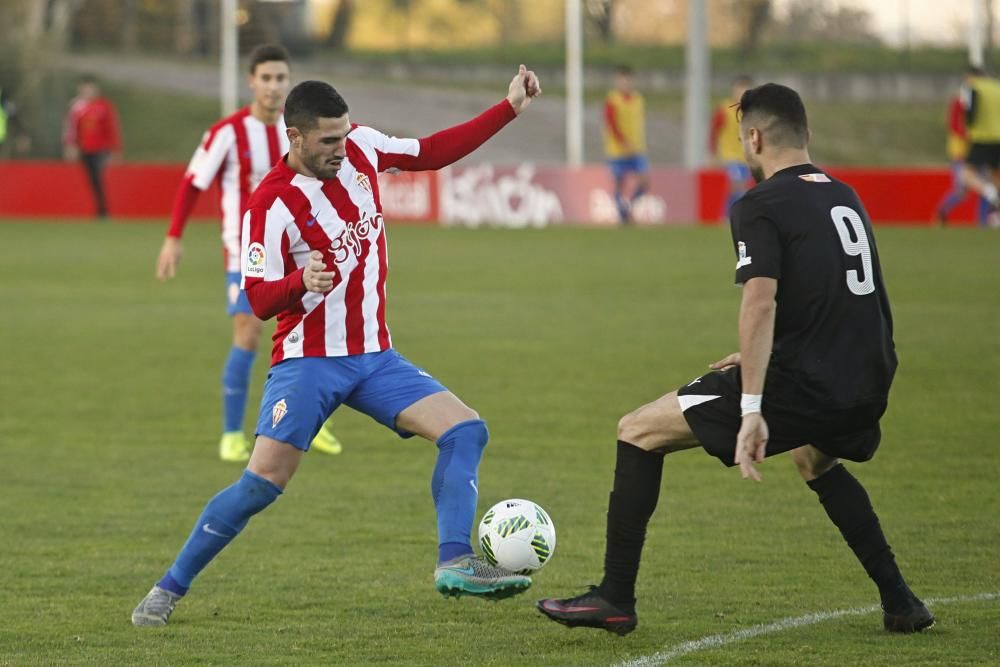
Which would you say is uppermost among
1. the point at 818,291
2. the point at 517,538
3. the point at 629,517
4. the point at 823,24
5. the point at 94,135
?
the point at 823,24

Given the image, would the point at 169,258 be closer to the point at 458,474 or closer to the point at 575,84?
the point at 458,474

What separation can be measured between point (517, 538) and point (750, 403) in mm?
993

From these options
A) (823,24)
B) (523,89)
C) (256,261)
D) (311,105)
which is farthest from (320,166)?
(823,24)

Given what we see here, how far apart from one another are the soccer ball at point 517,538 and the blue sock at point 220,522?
721 millimetres

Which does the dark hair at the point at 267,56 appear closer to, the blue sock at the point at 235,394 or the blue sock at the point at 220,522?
the blue sock at the point at 235,394

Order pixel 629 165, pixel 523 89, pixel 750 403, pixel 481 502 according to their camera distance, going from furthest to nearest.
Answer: pixel 629 165
pixel 481 502
pixel 523 89
pixel 750 403

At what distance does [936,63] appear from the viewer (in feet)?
134

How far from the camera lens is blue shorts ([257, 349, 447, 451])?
541cm

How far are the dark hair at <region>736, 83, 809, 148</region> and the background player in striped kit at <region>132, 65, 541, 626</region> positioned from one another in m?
1.33

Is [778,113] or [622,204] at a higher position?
[622,204]

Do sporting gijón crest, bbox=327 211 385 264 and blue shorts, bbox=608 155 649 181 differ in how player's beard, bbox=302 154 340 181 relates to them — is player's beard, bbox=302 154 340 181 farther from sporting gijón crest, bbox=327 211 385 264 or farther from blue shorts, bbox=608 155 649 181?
blue shorts, bbox=608 155 649 181

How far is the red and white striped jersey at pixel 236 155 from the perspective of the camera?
8.88 metres

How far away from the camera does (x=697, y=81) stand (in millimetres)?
30031

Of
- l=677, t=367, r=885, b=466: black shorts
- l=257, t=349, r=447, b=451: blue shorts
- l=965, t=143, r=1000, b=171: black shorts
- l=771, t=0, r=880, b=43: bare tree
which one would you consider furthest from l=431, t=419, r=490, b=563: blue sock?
l=771, t=0, r=880, b=43: bare tree
